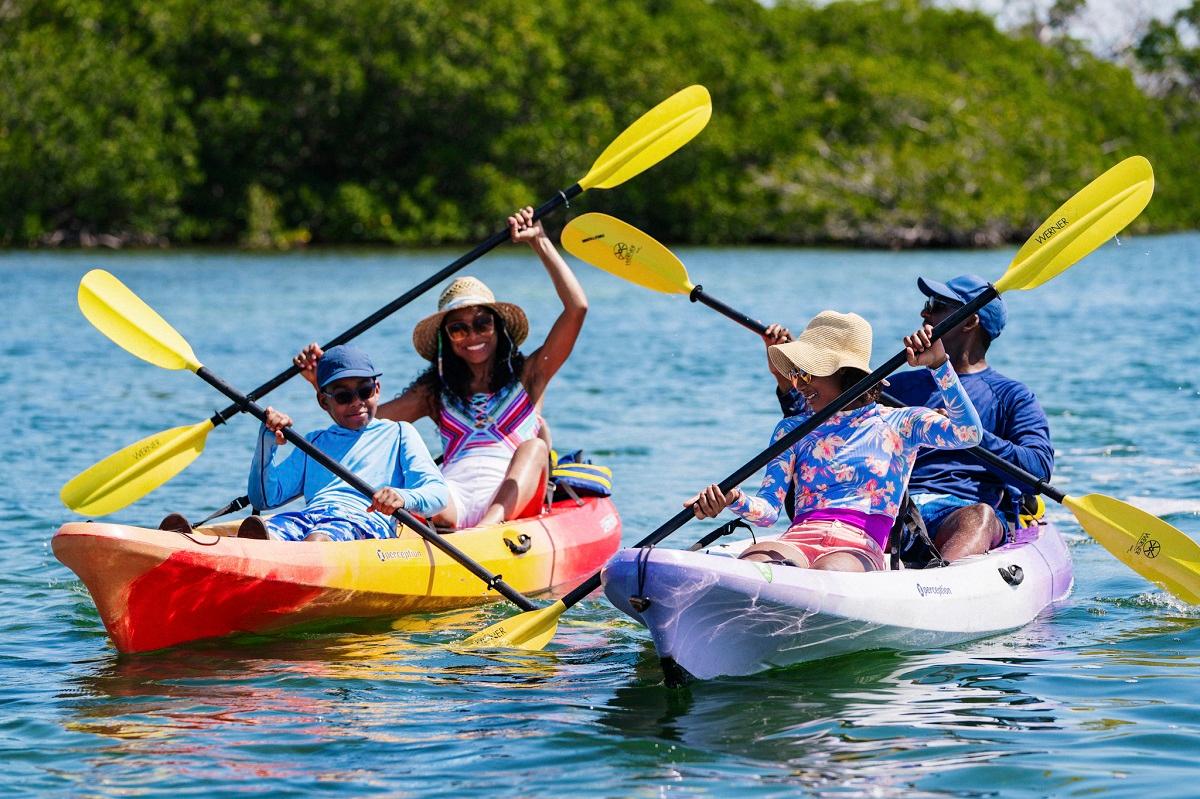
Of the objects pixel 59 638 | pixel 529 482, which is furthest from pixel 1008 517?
pixel 59 638

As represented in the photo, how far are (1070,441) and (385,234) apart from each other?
104 ft

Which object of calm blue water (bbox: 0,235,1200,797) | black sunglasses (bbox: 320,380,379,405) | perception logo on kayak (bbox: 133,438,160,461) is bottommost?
calm blue water (bbox: 0,235,1200,797)

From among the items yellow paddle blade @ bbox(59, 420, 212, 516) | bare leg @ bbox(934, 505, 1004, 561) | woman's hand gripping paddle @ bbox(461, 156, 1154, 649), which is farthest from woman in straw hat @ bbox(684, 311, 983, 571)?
yellow paddle blade @ bbox(59, 420, 212, 516)

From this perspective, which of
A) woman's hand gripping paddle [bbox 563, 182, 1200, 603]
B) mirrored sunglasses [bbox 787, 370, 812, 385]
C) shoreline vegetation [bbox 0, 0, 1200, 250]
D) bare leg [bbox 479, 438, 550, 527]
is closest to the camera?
mirrored sunglasses [bbox 787, 370, 812, 385]

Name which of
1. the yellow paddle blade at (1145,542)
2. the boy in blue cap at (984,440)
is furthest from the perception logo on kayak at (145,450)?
the yellow paddle blade at (1145,542)

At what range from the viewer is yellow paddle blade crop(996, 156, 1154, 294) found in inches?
238

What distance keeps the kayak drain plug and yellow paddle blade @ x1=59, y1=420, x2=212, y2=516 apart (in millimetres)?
2985

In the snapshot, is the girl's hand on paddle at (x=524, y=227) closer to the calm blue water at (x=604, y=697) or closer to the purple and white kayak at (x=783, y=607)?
the calm blue water at (x=604, y=697)

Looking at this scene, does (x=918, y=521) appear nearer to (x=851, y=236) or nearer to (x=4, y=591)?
(x=4, y=591)

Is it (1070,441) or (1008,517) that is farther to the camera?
(1070,441)

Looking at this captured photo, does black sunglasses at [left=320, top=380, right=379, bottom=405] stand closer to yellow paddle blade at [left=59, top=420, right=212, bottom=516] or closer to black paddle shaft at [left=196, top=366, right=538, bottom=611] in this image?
black paddle shaft at [left=196, top=366, right=538, bottom=611]

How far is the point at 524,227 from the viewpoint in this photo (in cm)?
687

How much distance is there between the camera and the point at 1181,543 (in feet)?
19.2

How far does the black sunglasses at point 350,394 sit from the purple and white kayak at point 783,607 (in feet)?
4.90
